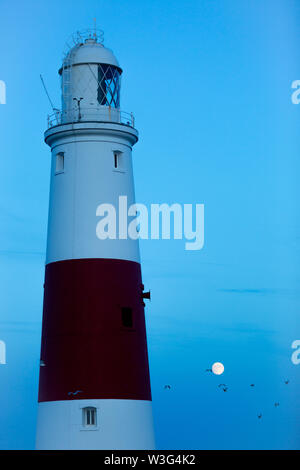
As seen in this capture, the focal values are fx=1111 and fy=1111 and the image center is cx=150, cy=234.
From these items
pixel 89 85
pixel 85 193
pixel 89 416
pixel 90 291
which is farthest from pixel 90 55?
pixel 89 416

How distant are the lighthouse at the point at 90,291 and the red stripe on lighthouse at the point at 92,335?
0.03 m

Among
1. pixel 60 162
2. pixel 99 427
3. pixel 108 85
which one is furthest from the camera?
pixel 108 85

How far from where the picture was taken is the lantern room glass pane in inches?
1248

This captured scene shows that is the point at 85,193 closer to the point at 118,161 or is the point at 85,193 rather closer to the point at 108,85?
the point at 118,161

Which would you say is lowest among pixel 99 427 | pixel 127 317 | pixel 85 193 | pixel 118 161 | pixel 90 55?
pixel 99 427

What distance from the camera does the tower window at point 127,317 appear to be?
30.6 meters

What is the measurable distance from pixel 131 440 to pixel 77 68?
10551 millimetres

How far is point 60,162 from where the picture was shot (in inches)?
1240

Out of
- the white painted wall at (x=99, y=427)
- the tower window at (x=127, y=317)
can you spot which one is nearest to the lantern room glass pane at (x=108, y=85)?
the tower window at (x=127, y=317)

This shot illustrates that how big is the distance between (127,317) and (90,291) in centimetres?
128

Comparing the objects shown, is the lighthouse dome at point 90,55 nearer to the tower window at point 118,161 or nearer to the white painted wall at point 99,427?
the tower window at point 118,161

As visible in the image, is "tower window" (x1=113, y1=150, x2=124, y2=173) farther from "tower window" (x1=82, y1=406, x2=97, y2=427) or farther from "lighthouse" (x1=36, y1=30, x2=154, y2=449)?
"tower window" (x1=82, y1=406, x2=97, y2=427)

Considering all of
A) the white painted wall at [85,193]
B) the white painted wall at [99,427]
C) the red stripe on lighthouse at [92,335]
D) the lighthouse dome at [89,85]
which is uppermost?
the lighthouse dome at [89,85]

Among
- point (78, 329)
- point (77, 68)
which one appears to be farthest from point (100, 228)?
point (77, 68)
